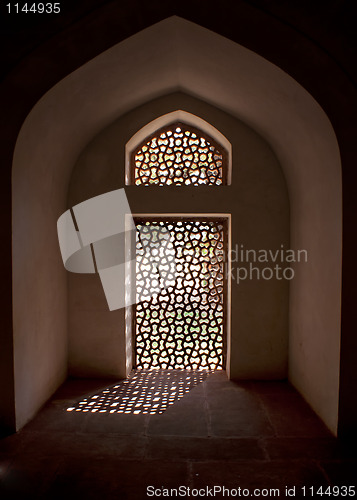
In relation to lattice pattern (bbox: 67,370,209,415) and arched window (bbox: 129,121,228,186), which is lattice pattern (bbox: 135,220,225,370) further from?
arched window (bbox: 129,121,228,186)

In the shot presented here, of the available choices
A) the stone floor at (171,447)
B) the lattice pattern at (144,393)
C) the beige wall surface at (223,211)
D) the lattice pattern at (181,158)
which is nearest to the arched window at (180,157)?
the lattice pattern at (181,158)

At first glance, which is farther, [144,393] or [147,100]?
[147,100]

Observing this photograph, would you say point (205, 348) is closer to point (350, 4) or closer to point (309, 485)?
point (309, 485)

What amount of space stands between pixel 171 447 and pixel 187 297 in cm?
204

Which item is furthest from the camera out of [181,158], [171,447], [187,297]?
[187,297]

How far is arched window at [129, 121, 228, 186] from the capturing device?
4.71m

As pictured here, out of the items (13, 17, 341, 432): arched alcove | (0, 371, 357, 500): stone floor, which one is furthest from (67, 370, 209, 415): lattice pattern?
(13, 17, 341, 432): arched alcove

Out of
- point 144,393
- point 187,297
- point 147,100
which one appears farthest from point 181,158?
point 144,393

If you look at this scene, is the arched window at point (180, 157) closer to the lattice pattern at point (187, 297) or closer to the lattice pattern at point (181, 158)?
the lattice pattern at point (181, 158)

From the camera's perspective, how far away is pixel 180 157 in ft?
15.5

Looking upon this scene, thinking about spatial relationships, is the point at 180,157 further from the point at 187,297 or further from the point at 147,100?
the point at 187,297

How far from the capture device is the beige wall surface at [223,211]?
452cm

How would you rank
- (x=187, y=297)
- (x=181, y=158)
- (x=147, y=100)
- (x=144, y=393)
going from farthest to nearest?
1. (x=187, y=297)
2. (x=181, y=158)
3. (x=147, y=100)
4. (x=144, y=393)

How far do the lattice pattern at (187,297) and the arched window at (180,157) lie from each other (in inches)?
21.0
